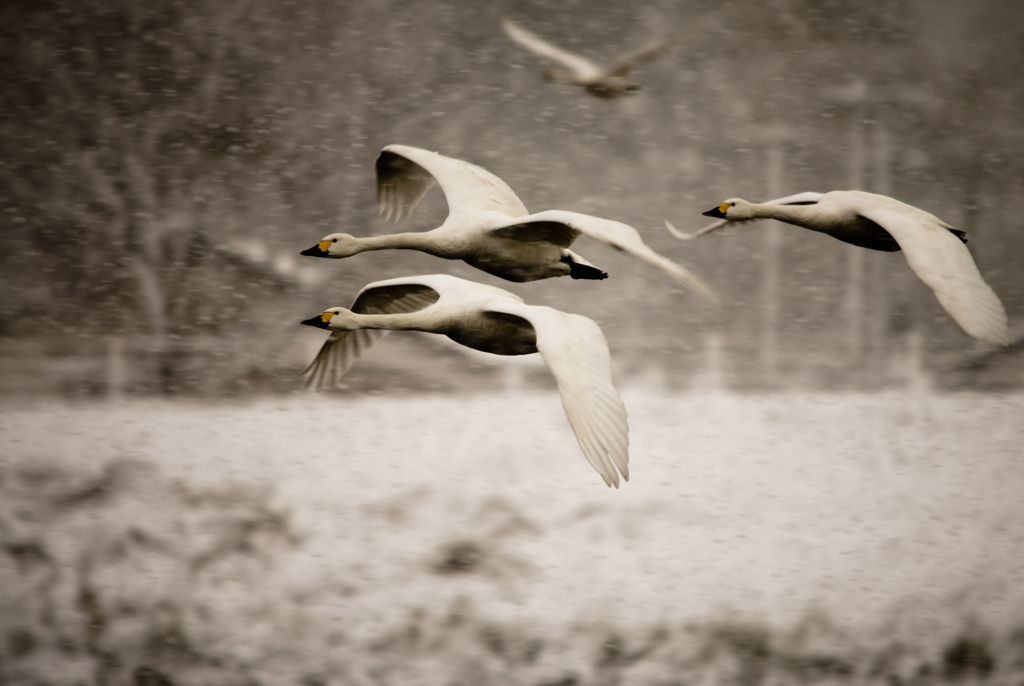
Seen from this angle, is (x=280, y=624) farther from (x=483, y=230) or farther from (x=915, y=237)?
(x=915, y=237)

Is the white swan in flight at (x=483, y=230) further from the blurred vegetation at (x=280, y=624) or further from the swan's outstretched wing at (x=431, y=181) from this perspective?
the blurred vegetation at (x=280, y=624)

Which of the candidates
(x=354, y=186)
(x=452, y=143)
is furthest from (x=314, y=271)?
(x=452, y=143)

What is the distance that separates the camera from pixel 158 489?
11.5 m

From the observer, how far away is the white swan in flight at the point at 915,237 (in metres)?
3.09

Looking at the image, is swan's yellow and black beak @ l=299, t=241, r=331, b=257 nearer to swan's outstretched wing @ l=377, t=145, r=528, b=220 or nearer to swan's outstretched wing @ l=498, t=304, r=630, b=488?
swan's outstretched wing @ l=377, t=145, r=528, b=220

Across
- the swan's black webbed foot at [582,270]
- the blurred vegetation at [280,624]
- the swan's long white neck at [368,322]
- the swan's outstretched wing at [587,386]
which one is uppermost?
the swan's black webbed foot at [582,270]

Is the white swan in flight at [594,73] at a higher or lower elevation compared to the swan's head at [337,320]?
higher

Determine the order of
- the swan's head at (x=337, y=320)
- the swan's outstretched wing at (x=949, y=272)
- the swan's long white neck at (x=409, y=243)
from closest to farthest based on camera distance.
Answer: the swan's outstretched wing at (x=949, y=272) → the swan's long white neck at (x=409, y=243) → the swan's head at (x=337, y=320)

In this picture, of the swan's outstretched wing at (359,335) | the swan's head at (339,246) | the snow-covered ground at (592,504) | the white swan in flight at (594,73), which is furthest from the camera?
the snow-covered ground at (592,504)

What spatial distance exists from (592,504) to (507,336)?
29.9 ft

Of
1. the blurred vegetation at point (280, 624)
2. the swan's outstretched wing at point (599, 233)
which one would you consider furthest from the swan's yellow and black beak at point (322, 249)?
the blurred vegetation at point (280, 624)

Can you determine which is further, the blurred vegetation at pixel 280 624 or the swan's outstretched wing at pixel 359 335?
the blurred vegetation at pixel 280 624

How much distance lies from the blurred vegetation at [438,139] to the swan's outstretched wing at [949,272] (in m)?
5.95

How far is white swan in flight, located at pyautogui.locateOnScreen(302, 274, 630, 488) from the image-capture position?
2.69m
